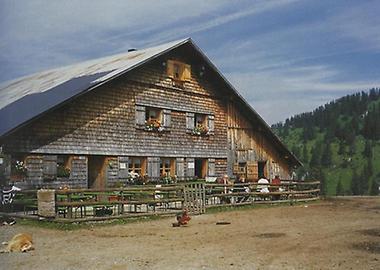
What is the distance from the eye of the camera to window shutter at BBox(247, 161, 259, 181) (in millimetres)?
25641

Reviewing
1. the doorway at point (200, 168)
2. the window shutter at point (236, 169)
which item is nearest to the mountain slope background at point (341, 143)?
the window shutter at point (236, 169)

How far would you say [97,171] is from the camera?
20.0 metres

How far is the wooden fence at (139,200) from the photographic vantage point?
46.6 ft

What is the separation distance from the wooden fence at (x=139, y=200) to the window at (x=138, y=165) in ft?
10.3

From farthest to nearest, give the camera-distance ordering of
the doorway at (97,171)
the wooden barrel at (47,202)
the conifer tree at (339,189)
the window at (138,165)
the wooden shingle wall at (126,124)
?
the conifer tree at (339,189)
the window at (138,165)
the doorway at (97,171)
the wooden shingle wall at (126,124)
the wooden barrel at (47,202)

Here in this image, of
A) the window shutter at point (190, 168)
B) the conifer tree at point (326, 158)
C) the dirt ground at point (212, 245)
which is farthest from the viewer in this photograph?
the conifer tree at point (326, 158)

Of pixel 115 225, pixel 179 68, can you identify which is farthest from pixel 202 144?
pixel 115 225

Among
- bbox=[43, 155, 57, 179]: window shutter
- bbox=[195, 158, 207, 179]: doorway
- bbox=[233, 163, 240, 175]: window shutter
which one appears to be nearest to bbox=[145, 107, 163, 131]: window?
bbox=[195, 158, 207, 179]: doorway

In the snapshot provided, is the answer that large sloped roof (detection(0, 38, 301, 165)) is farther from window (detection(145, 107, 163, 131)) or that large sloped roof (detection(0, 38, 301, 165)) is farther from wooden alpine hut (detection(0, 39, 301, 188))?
window (detection(145, 107, 163, 131))

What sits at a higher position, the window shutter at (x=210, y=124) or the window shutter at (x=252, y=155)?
the window shutter at (x=210, y=124)

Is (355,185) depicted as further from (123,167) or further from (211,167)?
(123,167)

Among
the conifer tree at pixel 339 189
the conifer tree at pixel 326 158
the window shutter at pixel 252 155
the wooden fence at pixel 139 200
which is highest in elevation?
the conifer tree at pixel 326 158

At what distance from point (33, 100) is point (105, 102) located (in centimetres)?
263

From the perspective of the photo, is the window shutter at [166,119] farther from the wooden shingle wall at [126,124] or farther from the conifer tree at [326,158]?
the conifer tree at [326,158]
